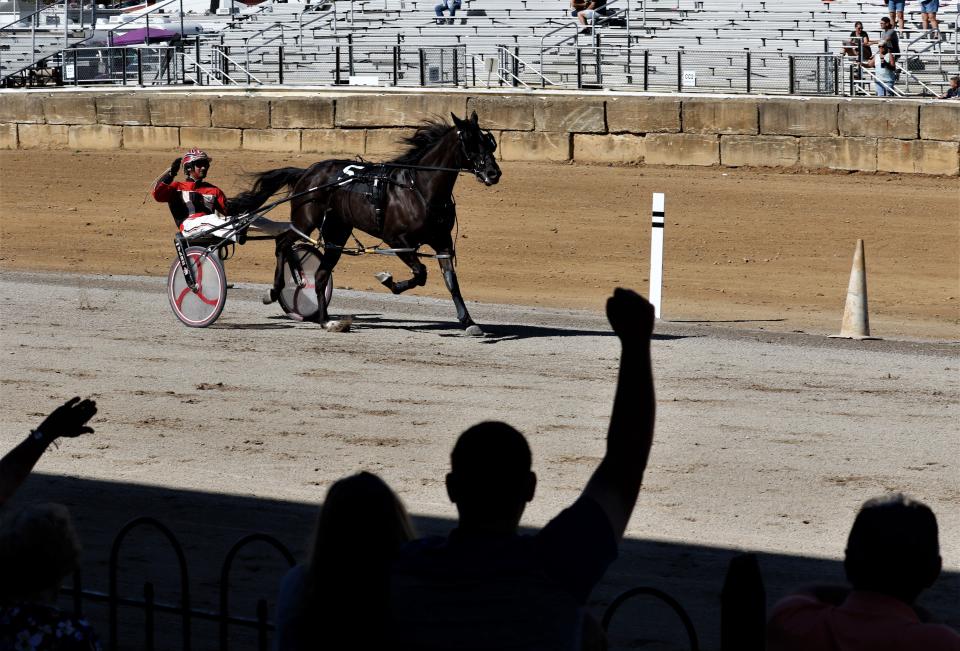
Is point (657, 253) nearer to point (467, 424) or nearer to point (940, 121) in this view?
point (467, 424)

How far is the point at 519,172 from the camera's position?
2728cm

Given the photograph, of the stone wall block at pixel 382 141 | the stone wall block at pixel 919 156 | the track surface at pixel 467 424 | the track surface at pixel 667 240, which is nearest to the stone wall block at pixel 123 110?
the track surface at pixel 667 240

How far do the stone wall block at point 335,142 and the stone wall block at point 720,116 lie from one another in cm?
715

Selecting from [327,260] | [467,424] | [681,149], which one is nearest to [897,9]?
[681,149]

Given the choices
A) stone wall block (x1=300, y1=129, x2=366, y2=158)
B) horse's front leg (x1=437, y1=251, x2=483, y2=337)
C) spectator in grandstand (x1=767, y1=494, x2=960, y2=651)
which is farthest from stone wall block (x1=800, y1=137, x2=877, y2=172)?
spectator in grandstand (x1=767, y1=494, x2=960, y2=651)

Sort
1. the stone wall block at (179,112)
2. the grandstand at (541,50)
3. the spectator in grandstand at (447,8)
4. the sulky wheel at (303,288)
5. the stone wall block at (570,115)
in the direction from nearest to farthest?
the sulky wheel at (303,288) < the stone wall block at (570,115) < the grandstand at (541,50) < the stone wall block at (179,112) < the spectator in grandstand at (447,8)

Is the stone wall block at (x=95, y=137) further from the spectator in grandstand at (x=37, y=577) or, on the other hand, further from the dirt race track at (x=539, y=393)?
the spectator in grandstand at (x=37, y=577)

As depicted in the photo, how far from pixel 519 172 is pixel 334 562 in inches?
979

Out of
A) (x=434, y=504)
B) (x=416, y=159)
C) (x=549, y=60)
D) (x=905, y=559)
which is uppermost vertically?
(x=549, y=60)

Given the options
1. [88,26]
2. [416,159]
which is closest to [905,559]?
[416,159]

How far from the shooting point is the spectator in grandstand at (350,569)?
105 inches

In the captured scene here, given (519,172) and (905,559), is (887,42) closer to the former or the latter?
(519,172)

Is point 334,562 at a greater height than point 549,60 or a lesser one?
lesser

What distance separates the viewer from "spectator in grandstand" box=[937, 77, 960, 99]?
26.7 meters
